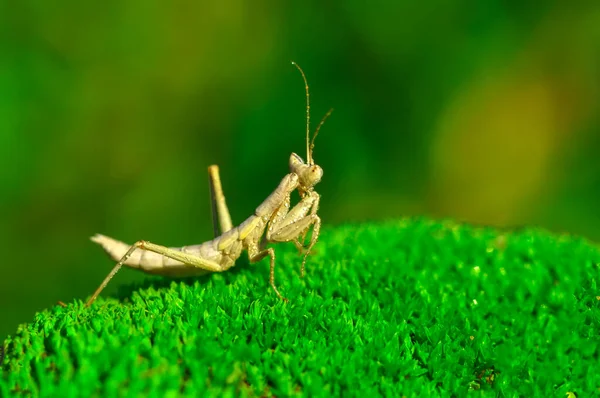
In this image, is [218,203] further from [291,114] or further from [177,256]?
[291,114]

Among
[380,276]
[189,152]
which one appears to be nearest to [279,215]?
[380,276]

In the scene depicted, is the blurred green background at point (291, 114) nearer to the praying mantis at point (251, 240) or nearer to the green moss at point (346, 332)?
the praying mantis at point (251, 240)

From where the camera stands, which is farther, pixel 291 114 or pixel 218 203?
pixel 291 114

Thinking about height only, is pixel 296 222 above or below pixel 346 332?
above

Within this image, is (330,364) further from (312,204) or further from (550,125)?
(550,125)

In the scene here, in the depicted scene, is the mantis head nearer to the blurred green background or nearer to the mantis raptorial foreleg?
the mantis raptorial foreleg

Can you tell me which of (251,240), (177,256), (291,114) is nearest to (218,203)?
(251,240)

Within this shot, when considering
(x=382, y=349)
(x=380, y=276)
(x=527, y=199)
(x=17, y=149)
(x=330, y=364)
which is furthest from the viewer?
(x=527, y=199)
